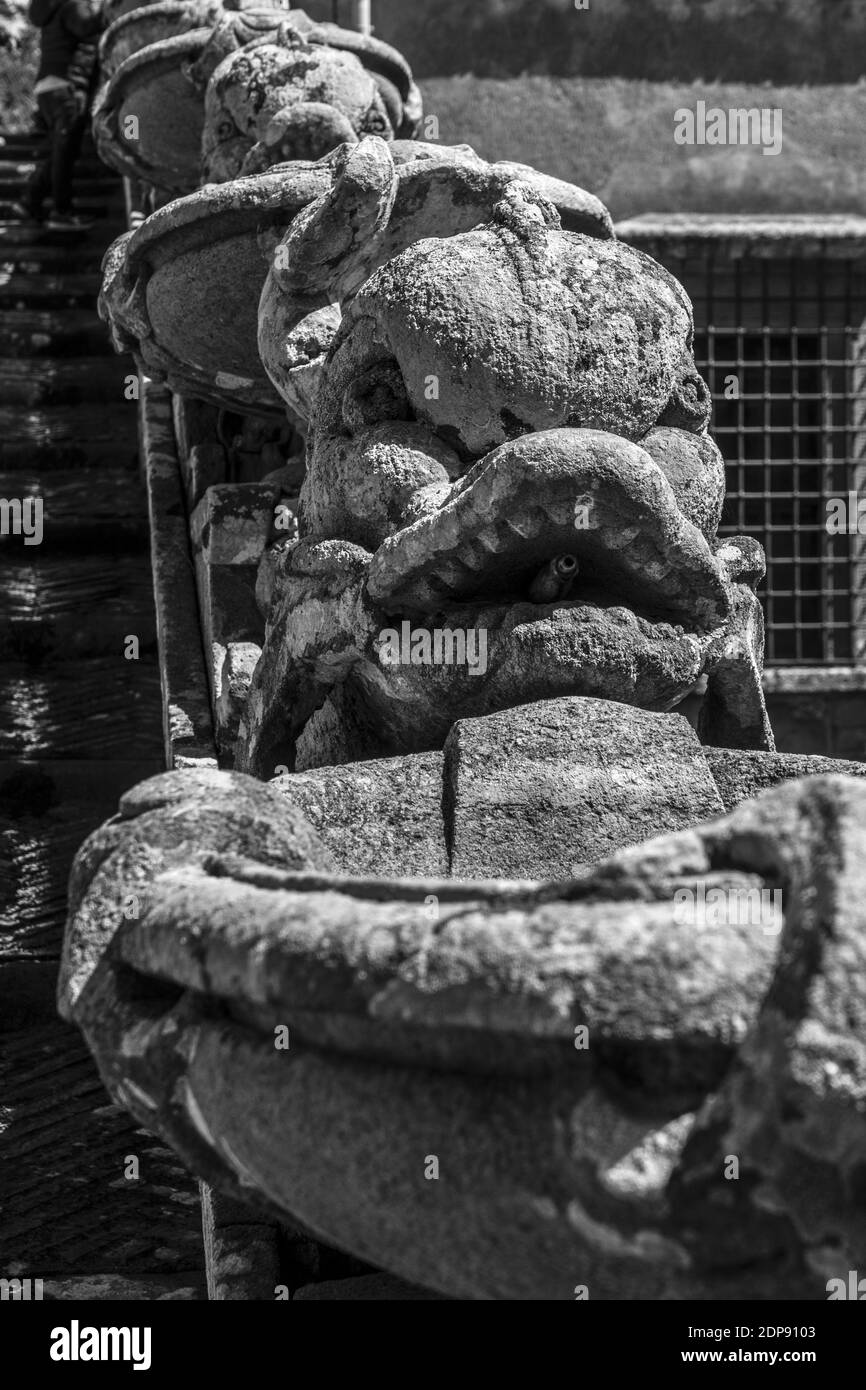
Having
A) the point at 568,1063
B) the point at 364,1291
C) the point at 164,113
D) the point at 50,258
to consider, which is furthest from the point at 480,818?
the point at 50,258

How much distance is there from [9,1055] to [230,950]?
2.38 m

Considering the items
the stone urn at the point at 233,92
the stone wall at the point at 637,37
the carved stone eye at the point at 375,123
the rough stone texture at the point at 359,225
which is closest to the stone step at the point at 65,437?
the stone urn at the point at 233,92

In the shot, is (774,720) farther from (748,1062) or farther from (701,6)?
(748,1062)

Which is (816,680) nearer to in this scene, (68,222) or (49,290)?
(68,222)

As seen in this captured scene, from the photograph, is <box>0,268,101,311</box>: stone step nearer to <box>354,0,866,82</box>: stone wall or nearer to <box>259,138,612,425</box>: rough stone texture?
<box>354,0,866,82</box>: stone wall

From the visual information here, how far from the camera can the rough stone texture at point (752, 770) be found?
285 cm

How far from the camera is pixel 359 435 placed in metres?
3.26

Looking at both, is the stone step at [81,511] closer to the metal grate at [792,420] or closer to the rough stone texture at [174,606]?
the rough stone texture at [174,606]

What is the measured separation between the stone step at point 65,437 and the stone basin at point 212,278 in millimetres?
2202

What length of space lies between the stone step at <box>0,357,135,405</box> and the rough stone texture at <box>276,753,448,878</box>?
473 cm

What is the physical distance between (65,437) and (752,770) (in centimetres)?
456

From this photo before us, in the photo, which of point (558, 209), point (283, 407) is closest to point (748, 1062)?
point (558, 209)

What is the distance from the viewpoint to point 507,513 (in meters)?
2.88

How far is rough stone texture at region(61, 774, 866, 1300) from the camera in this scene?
1684mm
